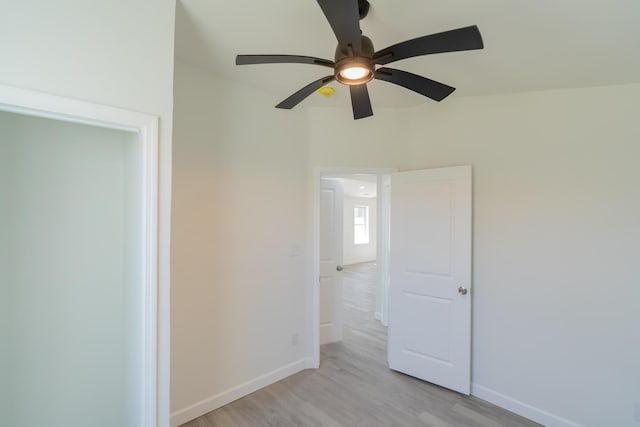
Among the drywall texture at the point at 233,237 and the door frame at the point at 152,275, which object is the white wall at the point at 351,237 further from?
the door frame at the point at 152,275

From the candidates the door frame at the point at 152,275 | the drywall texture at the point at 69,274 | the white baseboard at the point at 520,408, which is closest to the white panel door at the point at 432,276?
the white baseboard at the point at 520,408

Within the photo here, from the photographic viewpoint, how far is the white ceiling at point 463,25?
1562mm

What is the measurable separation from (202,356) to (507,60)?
321 centimetres

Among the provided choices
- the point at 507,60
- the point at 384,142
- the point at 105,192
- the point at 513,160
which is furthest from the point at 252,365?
the point at 507,60

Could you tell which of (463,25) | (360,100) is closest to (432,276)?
(360,100)

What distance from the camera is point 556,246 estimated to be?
7.75 feet

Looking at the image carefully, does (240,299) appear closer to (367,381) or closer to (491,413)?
(367,381)

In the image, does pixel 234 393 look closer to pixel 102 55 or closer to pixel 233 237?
pixel 233 237

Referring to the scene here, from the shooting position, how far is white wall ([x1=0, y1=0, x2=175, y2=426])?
48.6 inches

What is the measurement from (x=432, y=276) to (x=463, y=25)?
6.99ft

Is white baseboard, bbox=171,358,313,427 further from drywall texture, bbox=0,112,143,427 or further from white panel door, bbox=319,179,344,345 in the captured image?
white panel door, bbox=319,179,344,345

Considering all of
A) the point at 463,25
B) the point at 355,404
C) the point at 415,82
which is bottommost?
the point at 355,404

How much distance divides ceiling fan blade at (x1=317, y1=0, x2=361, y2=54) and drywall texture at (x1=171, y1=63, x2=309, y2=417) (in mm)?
1544

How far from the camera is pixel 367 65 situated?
1416 millimetres
